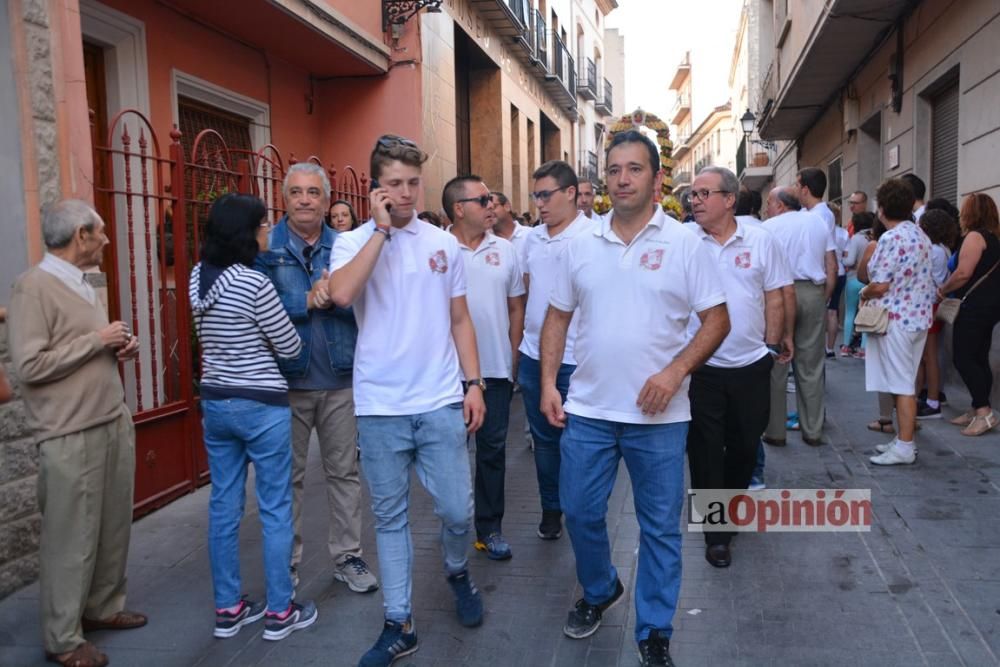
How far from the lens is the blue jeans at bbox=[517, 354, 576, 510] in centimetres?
494

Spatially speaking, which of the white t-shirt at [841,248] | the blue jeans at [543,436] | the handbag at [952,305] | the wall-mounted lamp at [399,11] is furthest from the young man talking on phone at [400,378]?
the white t-shirt at [841,248]

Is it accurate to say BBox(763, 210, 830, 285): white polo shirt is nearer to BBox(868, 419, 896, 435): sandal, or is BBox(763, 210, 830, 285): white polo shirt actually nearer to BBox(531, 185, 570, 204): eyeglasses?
BBox(868, 419, 896, 435): sandal

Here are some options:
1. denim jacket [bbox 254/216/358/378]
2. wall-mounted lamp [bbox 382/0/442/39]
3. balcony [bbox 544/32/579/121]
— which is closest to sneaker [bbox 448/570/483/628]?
denim jacket [bbox 254/216/358/378]

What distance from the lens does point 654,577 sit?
339 cm

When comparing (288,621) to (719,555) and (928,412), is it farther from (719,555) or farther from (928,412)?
(928,412)

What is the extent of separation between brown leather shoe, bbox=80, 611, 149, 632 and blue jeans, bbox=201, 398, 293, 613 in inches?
16.7

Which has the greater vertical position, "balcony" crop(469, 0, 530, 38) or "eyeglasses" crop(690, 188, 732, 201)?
"balcony" crop(469, 0, 530, 38)

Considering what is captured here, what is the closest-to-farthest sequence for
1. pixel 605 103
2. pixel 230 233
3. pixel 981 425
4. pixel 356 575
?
pixel 230 233
pixel 356 575
pixel 981 425
pixel 605 103

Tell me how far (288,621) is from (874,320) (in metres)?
4.52

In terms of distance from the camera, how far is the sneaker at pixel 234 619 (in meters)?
3.86

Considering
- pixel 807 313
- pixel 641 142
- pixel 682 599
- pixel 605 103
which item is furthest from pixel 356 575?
pixel 605 103

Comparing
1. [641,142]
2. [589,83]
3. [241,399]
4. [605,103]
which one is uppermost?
[605,103]

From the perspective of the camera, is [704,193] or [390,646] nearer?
[390,646]

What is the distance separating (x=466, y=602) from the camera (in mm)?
3855
